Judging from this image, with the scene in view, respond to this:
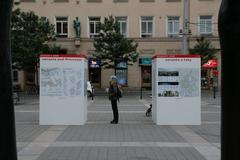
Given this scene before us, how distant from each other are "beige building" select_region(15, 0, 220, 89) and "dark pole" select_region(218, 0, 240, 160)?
45.0 meters

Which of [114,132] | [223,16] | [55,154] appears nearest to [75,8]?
[114,132]

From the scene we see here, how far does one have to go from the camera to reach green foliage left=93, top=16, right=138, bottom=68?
43722mm

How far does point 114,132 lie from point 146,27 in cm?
3617

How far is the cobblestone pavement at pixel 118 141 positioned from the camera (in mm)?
10455

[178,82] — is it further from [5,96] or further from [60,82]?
[5,96]

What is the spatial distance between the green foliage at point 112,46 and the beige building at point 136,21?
4.79 metres

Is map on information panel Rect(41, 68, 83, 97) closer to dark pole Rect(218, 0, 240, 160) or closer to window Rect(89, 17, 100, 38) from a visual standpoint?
dark pole Rect(218, 0, 240, 160)

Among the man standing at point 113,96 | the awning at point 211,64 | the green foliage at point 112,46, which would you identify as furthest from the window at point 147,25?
the man standing at point 113,96

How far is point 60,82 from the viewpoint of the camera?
17.3m

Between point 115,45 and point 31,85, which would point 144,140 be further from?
point 31,85

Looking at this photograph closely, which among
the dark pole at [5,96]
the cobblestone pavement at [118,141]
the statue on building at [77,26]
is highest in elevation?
the statue on building at [77,26]

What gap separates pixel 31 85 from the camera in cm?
5044

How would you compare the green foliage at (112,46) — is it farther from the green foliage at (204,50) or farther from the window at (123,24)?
the green foliage at (204,50)

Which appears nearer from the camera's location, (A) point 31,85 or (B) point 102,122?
(B) point 102,122
